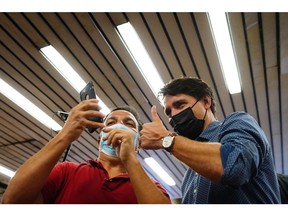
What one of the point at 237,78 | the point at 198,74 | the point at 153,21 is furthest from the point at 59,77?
the point at 237,78

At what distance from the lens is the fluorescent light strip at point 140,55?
3.59 meters

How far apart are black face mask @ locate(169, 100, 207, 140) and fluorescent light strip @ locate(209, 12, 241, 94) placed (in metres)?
2.05

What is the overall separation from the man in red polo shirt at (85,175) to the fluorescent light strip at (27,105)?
3522 mm

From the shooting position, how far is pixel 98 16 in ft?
11.2

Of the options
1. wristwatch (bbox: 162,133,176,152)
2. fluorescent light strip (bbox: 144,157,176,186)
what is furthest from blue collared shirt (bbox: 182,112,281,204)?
fluorescent light strip (bbox: 144,157,176,186)

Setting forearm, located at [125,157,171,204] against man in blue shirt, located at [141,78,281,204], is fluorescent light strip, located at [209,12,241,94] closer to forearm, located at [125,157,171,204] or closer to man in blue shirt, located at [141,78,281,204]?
man in blue shirt, located at [141,78,281,204]

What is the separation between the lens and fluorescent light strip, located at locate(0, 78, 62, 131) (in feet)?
15.1

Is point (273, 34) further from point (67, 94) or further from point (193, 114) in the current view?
point (67, 94)

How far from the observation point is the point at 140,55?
396 cm

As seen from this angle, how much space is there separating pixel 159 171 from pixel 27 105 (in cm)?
449

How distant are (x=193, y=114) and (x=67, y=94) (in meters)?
3.59

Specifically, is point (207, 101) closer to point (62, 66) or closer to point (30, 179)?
point (30, 179)

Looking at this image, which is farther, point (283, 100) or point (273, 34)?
point (283, 100)

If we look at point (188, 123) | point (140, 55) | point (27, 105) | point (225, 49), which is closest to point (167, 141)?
point (188, 123)
